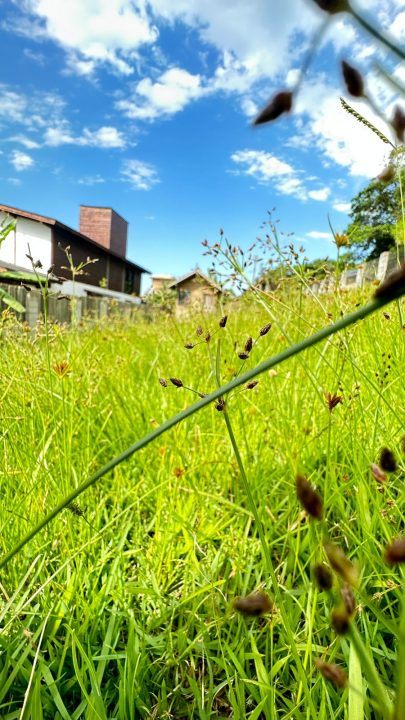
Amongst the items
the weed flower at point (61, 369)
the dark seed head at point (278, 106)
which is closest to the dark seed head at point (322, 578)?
the dark seed head at point (278, 106)

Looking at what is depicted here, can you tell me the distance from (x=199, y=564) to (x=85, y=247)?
95.0ft

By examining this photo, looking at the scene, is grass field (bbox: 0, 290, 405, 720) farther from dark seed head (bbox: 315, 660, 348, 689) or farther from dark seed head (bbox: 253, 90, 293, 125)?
dark seed head (bbox: 253, 90, 293, 125)

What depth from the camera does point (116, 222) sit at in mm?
41344

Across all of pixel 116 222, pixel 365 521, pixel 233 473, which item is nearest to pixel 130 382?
pixel 233 473

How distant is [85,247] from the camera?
92.3ft

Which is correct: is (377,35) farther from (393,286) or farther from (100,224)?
(100,224)

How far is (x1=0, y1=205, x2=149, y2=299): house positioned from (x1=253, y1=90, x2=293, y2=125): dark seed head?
8.27 metres

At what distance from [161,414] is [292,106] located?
1.76 metres

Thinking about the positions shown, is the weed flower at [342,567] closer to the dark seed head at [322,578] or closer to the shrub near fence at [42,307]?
the dark seed head at [322,578]

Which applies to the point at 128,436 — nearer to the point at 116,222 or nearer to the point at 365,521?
the point at 365,521

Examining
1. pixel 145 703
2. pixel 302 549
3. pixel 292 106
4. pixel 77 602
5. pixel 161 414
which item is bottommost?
pixel 145 703

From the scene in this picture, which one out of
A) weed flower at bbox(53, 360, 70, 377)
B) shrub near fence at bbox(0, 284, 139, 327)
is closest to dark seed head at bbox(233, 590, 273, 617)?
weed flower at bbox(53, 360, 70, 377)

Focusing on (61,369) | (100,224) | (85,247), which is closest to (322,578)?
A: (61,369)

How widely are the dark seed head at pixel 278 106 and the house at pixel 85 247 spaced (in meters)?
8.27
